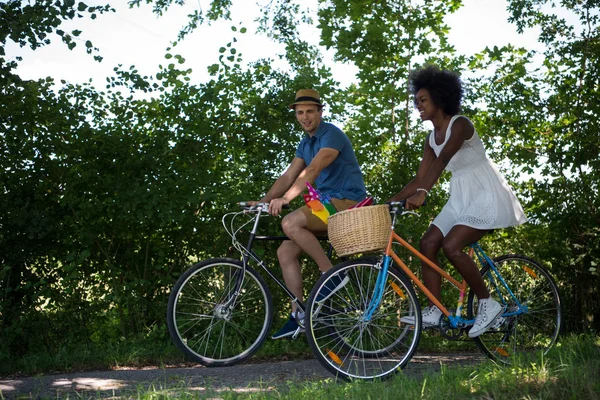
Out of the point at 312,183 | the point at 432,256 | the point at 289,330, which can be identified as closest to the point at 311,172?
the point at 312,183

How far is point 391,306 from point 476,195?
3.47 ft

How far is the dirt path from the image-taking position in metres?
4.92

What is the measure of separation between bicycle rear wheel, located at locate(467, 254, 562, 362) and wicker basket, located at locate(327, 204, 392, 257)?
4.70 feet

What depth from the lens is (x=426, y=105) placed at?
541 centimetres

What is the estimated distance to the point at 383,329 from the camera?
212 inches

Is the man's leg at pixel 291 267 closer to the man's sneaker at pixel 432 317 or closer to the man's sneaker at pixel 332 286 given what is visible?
the man's sneaker at pixel 332 286

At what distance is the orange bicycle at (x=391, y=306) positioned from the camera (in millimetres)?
4750

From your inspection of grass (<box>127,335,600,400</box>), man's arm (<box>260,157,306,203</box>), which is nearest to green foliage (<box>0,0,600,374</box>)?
man's arm (<box>260,157,306,203</box>)

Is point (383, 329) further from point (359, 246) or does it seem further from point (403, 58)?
point (403, 58)

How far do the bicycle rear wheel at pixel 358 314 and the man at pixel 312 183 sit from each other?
1.36 feet

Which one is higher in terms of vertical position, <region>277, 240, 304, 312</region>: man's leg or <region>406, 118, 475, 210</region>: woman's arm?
<region>406, 118, 475, 210</region>: woman's arm

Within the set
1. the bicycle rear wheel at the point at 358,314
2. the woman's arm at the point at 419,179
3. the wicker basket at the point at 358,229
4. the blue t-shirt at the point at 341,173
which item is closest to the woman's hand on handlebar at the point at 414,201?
the woman's arm at the point at 419,179

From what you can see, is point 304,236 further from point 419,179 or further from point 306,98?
point 306,98

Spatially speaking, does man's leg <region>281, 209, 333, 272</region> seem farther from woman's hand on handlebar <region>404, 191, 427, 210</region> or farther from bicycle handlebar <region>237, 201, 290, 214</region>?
woman's hand on handlebar <region>404, 191, 427, 210</region>
